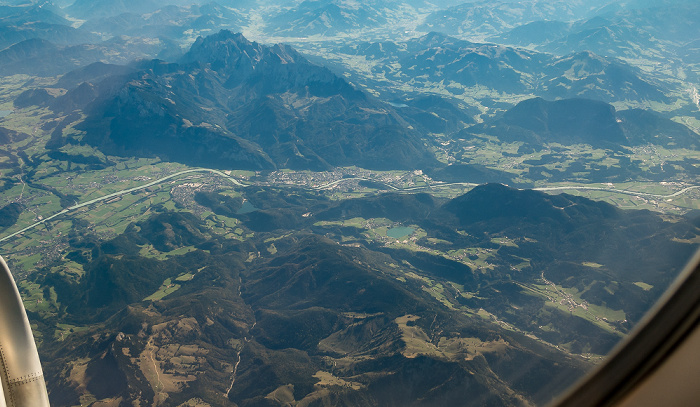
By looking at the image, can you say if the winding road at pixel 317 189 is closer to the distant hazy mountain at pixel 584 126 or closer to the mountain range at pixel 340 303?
the mountain range at pixel 340 303

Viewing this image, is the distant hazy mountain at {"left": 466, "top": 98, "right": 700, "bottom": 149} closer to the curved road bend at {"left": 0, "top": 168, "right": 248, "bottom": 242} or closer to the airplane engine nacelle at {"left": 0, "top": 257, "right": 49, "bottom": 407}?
the curved road bend at {"left": 0, "top": 168, "right": 248, "bottom": 242}

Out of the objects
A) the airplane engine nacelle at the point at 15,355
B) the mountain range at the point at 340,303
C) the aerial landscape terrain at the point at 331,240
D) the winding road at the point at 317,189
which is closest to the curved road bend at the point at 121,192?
the winding road at the point at 317,189

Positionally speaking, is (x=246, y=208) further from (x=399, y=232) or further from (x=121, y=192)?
(x=399, y=232)

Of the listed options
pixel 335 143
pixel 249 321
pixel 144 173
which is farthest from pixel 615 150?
pixel 144 173

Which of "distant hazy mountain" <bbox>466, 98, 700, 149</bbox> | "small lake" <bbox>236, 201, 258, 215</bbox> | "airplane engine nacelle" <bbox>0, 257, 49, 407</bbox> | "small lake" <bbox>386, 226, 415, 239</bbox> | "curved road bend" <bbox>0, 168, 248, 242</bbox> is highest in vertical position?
"airplane engine nacelle" <bbox>0, 257, 49, 407</bbox>

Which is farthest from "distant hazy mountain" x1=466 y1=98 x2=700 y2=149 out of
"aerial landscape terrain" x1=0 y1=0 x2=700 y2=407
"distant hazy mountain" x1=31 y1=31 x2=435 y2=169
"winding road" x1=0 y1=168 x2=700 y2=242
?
"winding road" x1=0 y1=168 x2=700 y2=242

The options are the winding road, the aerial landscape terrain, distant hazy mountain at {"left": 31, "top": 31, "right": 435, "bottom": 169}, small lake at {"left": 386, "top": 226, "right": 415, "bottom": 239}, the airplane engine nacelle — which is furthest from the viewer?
distant hazy mountain at {"left": 31, "top": 31, "right": 435, "bottom": 169}

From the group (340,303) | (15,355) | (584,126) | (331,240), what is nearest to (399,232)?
(331,240)
